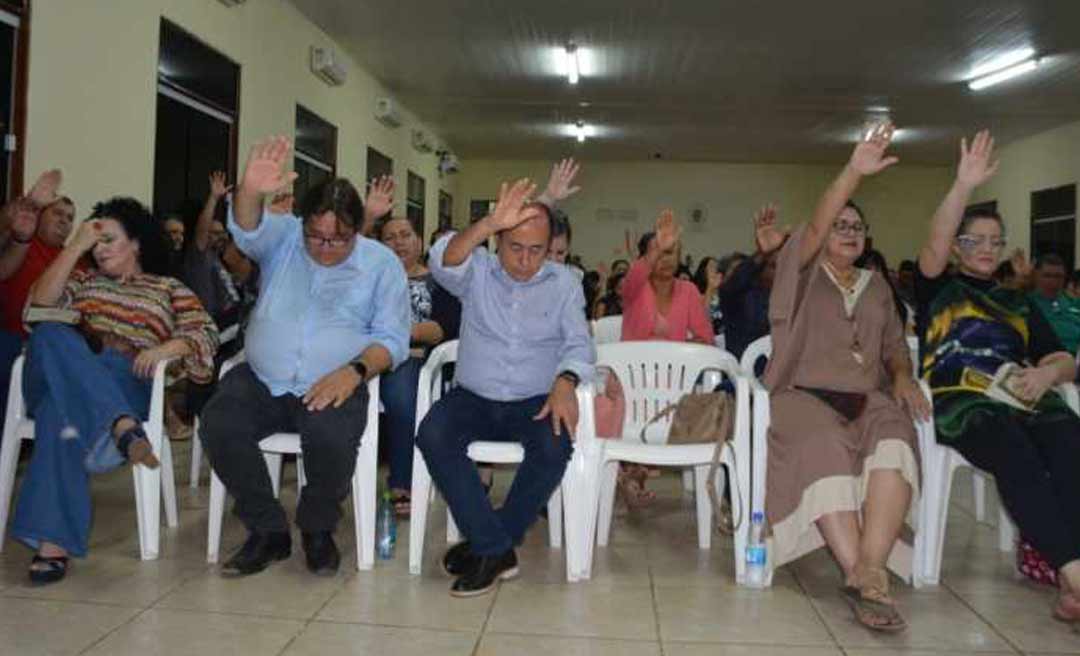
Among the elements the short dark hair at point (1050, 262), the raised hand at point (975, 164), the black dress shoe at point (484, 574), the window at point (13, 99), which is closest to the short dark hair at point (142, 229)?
the black dress shoe at point (484, 574)

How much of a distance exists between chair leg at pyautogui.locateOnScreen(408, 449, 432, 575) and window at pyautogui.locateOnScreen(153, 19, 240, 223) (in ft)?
9.81

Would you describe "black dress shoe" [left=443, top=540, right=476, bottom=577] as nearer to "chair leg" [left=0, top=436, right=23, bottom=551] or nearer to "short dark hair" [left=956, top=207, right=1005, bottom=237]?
"chair leg" [left=0, top=436, right=23, bottom=551]

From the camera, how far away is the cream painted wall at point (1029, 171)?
12.0m

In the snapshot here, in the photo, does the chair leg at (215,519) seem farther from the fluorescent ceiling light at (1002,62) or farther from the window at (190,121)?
the fluorescent ceiling light at (1002,62)

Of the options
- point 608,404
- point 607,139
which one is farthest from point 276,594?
point 607,139

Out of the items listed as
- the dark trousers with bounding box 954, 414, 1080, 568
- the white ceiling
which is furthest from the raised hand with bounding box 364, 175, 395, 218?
the white ceiling

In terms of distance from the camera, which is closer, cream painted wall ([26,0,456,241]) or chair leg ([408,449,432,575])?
chair leg ([408,449,432,575])

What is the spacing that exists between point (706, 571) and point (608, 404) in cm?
57

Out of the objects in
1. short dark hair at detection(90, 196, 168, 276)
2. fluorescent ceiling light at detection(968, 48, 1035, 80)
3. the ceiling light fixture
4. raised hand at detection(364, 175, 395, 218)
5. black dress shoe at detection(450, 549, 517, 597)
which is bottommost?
black dress shoe at detection(450, 549, 517, 597)

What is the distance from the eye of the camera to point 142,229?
3.10 metres

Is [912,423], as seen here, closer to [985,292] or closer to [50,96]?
[985,292]

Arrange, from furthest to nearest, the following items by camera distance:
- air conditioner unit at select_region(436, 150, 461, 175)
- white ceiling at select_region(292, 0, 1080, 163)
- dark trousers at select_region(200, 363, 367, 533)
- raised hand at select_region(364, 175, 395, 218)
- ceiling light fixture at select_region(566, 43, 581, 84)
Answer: air conditioner unit at select_region(436, 150, 461, 175), ceiling light fixture at select_region(566, 43, 581, 84), white ceiling at select_region(292, 0, 1080, 163), raised hand at select_region(364, 175, 395, 218), dark trousers at select_region(200, 363, 367, 533)

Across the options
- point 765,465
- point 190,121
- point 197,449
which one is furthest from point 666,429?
point 190,121

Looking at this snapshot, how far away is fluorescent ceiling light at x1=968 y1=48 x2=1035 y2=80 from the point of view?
851 centimetres
